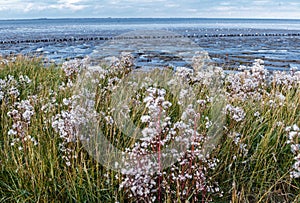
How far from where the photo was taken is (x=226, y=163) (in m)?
4.71

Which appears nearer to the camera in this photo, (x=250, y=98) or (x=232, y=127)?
(x=232, y=127)

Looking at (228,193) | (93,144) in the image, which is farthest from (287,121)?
(93,144)

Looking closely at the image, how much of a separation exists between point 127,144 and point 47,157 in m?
1.07

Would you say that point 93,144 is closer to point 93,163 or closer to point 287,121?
point 93,163

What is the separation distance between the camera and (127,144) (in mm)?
4949

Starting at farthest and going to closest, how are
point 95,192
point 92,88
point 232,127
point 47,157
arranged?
point 92,88 → point 232,127 → point 47,157 → point 95,192

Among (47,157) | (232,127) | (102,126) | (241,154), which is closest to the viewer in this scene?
(47,157)

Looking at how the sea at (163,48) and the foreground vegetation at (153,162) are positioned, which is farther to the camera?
the sea at (163,48)

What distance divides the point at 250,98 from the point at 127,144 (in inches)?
132

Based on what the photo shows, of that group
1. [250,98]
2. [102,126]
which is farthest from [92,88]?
[250,98]

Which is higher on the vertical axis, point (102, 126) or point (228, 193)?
point (102, 126)

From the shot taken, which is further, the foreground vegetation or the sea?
the sea

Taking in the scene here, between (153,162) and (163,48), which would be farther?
(163,48)

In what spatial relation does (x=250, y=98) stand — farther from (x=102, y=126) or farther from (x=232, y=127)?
(x=102, y=126)
